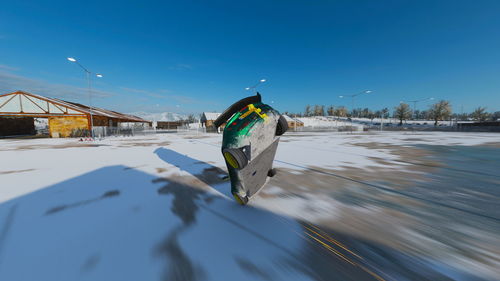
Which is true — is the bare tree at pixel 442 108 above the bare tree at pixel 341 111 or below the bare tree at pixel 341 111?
below

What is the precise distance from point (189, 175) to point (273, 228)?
4.07 metres

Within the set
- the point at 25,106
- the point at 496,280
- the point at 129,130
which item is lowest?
the point at 496,280

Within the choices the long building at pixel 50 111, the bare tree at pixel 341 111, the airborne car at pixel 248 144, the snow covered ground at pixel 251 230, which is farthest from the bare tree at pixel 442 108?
the long building at pixel 50 111

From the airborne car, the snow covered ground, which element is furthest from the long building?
the airborne car

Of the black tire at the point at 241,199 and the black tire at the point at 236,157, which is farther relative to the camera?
the black tire at the point at 241,199

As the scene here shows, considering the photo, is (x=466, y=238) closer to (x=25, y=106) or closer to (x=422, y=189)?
(x=422, y=189)

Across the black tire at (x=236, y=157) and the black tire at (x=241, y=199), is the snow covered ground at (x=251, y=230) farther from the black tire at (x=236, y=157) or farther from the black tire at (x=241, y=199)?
the black tire at (x=236, y=157)

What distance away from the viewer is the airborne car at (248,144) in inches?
130

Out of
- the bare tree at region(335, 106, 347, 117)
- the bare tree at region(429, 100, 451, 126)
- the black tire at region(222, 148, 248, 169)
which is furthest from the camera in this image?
the bare tree at region(335, 106, 347, 117)

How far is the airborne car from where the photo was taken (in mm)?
3299

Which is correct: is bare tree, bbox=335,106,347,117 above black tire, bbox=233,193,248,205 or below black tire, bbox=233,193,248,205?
above

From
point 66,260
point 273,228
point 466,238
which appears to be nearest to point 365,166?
point 466,238

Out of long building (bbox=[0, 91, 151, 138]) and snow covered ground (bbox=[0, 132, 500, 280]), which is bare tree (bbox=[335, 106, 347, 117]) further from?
long building (bbox=[0, 91, 151, 138])

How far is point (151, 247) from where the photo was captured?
8.05 ft
